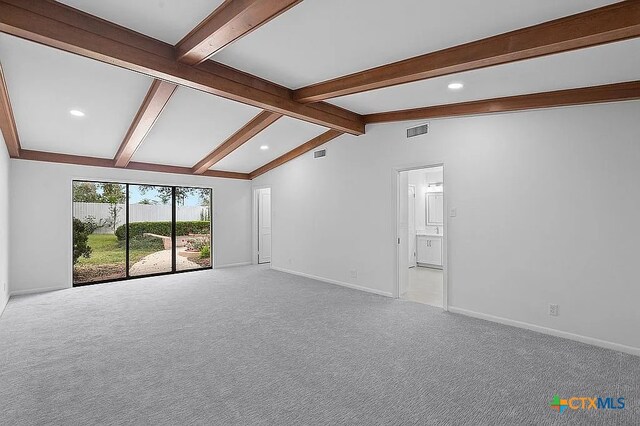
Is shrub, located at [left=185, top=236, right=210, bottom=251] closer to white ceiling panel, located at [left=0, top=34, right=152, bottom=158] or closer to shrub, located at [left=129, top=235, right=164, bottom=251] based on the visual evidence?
shrub, located at [left=129, top=235, right=164, bottom=251]

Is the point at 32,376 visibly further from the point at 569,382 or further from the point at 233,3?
the point at 569,382

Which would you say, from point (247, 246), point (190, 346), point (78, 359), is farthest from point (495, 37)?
point (247, 246)

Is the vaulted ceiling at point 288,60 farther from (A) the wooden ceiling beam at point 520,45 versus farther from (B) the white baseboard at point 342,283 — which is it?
(B) the white baseboard at point 342,283

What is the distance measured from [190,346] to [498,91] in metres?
4.40

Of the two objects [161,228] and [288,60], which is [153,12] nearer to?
[288,60]

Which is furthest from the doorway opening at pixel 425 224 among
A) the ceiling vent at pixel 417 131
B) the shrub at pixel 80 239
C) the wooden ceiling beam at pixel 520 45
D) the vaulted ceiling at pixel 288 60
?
the shrub at pixel 80 239

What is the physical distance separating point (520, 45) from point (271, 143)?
185 inches

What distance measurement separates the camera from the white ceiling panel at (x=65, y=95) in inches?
124

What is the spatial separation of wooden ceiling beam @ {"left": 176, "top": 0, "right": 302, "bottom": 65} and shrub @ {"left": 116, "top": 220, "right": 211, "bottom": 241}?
5355 millimetres

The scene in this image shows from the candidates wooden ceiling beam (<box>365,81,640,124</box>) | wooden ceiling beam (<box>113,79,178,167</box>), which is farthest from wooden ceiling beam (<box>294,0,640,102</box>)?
wooden ceiling beam (<box>113,79,178,167</box>)

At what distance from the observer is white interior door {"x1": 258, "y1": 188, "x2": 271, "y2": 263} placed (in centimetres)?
888

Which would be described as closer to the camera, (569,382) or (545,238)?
(569,382)

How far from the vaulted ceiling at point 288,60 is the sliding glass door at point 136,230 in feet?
6.26

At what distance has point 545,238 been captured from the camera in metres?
3.72
